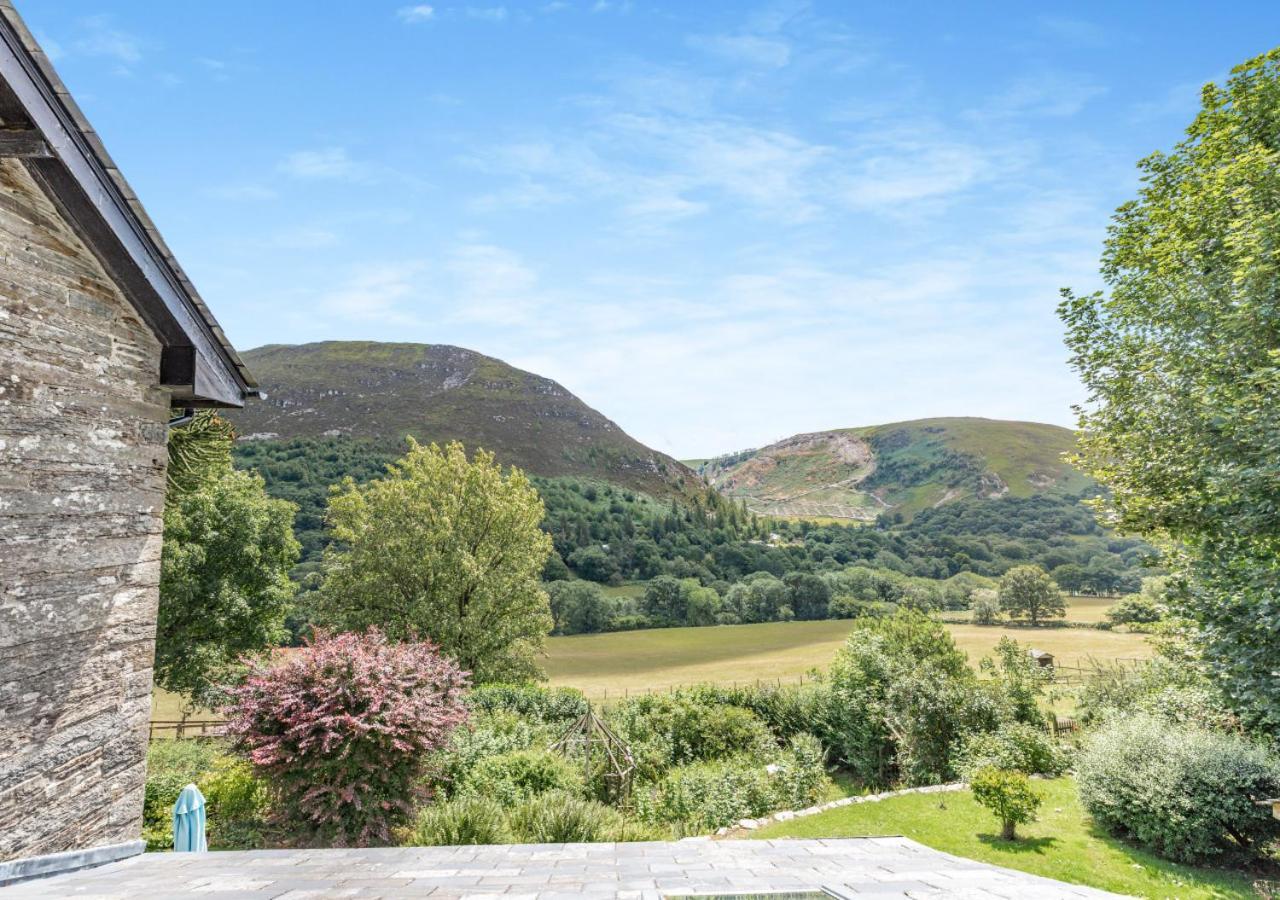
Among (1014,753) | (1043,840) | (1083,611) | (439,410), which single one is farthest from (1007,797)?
(439,410)

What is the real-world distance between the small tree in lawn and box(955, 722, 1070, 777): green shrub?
55447mm

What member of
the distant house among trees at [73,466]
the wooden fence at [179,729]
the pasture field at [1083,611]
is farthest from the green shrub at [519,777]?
the pasture field at [1083,611]

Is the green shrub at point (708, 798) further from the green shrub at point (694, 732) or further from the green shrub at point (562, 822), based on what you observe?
the green shrub at point (562, 822)

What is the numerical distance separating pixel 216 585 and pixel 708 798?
18.1 m

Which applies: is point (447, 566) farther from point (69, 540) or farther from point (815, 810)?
point (69, 540)

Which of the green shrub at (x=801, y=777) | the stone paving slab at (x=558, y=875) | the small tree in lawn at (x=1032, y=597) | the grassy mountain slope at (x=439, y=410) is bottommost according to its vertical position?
the small tree in lawn at (x=1032, y=597)

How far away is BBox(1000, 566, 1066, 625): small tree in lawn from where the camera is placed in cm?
6594

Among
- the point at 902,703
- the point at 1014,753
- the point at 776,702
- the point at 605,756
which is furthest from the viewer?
the point at 776,702

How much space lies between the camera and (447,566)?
89.1ft

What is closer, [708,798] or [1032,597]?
[708,798]

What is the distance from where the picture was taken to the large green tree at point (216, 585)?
2227 cm

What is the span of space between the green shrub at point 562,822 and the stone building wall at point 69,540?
251 inches

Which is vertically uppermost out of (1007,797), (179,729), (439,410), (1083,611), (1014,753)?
(439,410)

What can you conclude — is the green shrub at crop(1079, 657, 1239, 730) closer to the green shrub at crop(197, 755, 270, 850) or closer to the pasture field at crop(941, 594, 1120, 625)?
the green shrub at crop(197, 755, 270, 850)
